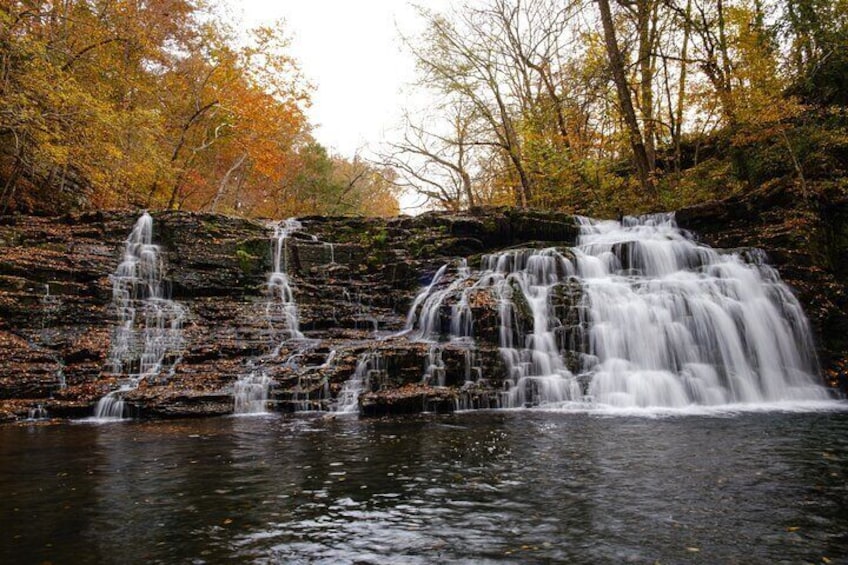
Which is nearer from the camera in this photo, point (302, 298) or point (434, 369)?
point (434, 369)

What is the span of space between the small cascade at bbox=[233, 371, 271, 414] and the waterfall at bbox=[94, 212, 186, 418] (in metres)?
1.86

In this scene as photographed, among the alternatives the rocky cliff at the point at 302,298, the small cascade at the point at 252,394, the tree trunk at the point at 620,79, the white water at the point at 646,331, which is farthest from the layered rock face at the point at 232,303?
the tree trunk at the point at 620,79

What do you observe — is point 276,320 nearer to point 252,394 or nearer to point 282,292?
point 282,292

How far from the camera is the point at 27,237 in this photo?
13047 mm

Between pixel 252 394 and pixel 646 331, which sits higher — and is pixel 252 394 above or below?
below

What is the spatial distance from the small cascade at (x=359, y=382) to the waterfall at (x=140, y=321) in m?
3.77

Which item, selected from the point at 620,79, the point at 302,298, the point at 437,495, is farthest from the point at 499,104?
the point at 437,495

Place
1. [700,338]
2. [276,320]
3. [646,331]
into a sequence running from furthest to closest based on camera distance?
[276,320], [646,331], [700,338]

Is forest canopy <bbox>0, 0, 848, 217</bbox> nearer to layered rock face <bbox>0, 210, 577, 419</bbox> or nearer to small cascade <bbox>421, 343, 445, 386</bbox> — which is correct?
layered rock face <bbox>0, 210, 577, 419</bbox>

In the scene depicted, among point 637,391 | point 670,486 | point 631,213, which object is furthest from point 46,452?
point 631,213

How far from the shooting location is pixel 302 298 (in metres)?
13.8

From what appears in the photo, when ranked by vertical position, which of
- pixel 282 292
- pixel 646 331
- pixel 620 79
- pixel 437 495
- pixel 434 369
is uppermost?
pixel 620 79

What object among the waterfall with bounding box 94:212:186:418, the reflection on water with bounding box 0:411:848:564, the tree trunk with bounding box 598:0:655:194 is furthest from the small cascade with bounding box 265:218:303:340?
the tree trunk with bounding box 598:0:655:194

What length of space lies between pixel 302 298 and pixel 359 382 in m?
5.15
